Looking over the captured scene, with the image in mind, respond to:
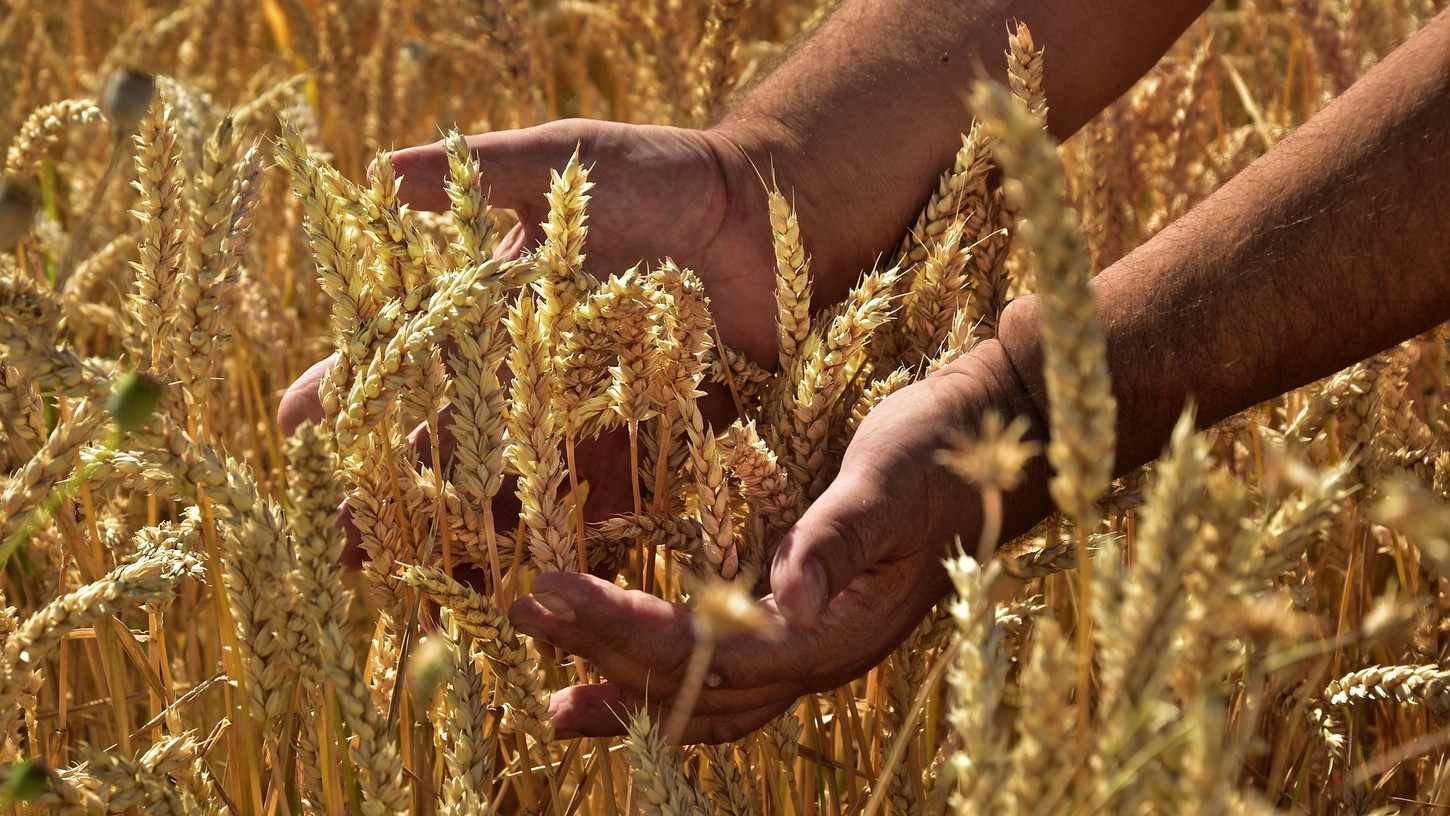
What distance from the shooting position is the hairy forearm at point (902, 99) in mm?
1538

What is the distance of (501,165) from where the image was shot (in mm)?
1263

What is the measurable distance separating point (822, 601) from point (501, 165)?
61cm

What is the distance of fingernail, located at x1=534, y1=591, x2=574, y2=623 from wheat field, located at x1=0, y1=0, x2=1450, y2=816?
41 millimetres

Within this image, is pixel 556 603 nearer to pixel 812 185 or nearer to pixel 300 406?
pixel 300 406

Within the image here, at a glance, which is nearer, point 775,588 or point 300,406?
point 775,588

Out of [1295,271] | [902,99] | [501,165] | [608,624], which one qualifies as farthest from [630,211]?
[1295,271]

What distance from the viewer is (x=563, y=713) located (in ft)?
3.23

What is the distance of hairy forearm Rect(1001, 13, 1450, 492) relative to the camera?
1008 mm

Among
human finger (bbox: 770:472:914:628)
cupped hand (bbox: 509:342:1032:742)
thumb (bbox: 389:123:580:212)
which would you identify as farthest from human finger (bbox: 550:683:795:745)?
thumb (bbox: 389:123:580:212)

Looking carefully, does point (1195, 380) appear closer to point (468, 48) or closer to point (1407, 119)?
point (1407, 119)

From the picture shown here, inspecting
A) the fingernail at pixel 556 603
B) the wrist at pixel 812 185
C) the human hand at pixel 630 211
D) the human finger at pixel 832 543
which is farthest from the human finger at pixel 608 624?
the wrist at pixel 812 185

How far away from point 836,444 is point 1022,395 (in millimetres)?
174

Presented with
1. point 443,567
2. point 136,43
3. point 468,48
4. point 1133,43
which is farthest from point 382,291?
point 136,43

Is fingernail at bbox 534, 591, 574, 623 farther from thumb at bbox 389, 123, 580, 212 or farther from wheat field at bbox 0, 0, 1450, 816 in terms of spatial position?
thumb at bbox 389, 123, 580, 212
